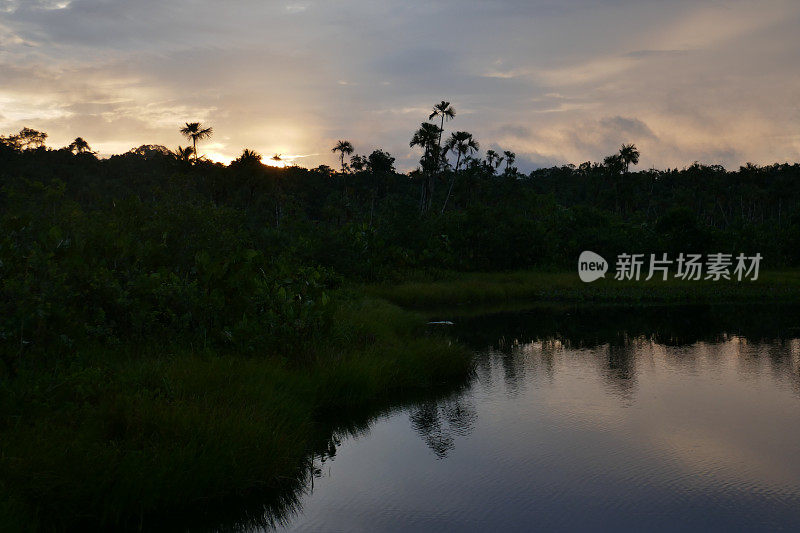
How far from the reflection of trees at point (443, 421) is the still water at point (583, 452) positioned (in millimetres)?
44

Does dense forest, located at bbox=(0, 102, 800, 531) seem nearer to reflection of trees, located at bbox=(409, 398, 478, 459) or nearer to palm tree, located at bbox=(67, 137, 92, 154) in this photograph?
reflection of trees, located at bbox=(409, 398, 478, 459)

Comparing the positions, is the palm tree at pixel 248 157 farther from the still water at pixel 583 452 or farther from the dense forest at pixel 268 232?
the still water at pixel 583 452

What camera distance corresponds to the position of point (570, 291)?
41000mm

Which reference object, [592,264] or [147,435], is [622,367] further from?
[592,264]

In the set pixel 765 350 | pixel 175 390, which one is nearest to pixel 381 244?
pixel 765 350

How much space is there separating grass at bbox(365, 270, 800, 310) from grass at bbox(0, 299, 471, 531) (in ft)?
74.7

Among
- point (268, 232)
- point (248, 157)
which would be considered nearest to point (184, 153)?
point (248, 157)

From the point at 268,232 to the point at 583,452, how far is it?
26.8 meters

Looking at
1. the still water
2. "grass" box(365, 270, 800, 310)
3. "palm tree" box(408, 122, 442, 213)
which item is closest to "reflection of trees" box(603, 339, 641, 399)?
the still water

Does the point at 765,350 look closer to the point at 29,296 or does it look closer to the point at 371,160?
the point at 29,296

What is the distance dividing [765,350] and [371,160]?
267 feet

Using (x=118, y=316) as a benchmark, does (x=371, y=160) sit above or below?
above

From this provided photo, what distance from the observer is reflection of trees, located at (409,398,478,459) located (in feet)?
42.9

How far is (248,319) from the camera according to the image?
14.9 meters
